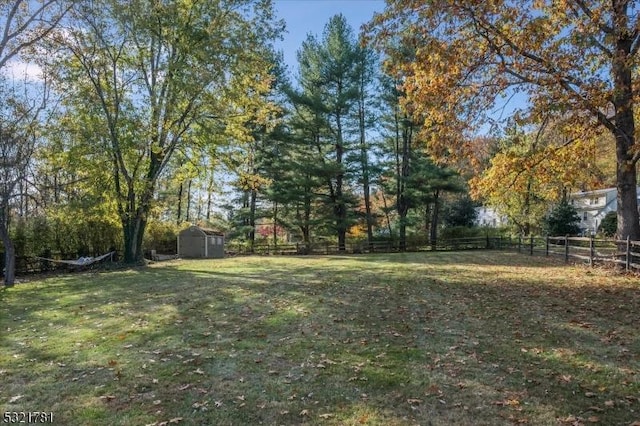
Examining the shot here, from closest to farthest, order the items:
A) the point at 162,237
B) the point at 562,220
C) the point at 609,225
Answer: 1. the point at 162,237
2. the point at 562,220
3. the point at 609,225

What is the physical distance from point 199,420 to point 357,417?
130 cm

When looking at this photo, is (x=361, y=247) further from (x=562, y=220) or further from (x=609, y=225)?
(x=609, y=225)

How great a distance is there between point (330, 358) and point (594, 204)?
48.7 m

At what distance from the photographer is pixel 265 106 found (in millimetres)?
20828

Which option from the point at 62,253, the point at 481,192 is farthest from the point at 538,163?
the point at 62,253

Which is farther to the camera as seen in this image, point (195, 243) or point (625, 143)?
point (195, 243)

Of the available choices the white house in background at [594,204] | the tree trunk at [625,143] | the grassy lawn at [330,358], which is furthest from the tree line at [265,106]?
the white house in background at [594,204]

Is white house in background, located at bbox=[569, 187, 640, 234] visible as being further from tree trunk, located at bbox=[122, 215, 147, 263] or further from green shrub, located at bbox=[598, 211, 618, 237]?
tree trunk, located at bbox=[122, 215, 147, 263]

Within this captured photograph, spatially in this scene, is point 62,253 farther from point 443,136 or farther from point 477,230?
point 477,230

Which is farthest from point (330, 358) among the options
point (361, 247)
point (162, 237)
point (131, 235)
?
point (361, 247)

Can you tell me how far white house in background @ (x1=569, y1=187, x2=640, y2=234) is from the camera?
139 ft

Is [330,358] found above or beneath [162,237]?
beneath

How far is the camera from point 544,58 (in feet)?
36.2

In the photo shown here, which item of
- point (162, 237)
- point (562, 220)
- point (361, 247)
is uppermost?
point (562, 220)
